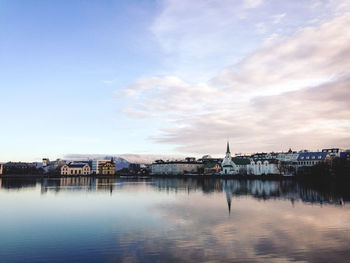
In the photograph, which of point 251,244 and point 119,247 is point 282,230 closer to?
point 251,244

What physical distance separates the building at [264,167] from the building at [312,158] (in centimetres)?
1420

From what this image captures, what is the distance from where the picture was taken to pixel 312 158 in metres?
125

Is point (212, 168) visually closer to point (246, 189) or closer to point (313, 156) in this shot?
point (313, 156)

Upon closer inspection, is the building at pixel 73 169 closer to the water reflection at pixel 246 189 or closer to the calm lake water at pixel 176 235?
the water reflection at pixel 246 189

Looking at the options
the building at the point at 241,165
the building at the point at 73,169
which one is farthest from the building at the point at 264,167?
the building at the point at 73,169

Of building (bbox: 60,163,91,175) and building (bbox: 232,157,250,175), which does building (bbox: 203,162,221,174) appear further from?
building (bbox: 60,163,91,175)

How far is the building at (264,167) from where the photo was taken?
118500 millimetres

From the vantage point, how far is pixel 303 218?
25.8 m

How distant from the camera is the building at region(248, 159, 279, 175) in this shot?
389 feet

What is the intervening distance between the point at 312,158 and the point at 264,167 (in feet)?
66.9

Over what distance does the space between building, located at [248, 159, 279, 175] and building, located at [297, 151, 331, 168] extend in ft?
46.6

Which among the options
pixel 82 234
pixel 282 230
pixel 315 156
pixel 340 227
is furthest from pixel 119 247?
pixel 315 156

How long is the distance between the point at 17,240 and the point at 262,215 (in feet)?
63.2

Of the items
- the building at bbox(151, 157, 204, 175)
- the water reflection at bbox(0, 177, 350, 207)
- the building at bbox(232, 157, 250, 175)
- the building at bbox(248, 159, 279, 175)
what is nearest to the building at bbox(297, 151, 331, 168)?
the building at bbox(248, 159, 279, 175)
